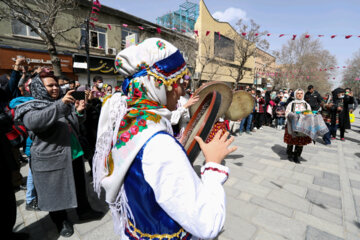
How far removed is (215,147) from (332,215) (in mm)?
3017

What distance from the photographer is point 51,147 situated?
2127mm

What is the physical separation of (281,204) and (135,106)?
3.16 meters

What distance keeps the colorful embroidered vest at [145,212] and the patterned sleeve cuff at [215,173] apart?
299 millimetres

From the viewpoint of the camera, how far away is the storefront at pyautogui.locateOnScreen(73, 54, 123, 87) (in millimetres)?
13539

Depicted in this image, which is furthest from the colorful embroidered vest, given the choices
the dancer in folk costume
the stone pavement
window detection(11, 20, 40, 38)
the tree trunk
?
window detection(11, 20, 40, 38)

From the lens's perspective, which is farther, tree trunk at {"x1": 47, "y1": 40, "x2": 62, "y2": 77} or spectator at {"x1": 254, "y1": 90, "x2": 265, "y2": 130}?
spectator at {"x1": 254, "y1": 90, "x2": 265, "y2": 130}

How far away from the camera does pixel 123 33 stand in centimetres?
1633

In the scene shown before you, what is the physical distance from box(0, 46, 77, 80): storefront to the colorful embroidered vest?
12.2 metres

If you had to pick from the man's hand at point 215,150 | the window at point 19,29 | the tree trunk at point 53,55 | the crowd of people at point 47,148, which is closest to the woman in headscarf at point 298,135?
the man's hand at point 215,150

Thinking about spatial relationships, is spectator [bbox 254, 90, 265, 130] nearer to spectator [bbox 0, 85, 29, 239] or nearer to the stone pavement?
the stone pavement

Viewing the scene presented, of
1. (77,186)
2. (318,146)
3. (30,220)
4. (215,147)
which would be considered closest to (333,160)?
(318,146)

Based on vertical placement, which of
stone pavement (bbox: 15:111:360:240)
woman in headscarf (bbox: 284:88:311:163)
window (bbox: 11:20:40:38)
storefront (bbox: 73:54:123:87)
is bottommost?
stone pavement (bbox: 15:111:360:240)

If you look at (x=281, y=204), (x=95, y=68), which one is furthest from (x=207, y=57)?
(x=281, y=204)

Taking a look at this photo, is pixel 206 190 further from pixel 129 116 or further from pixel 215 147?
pixel 129 116
